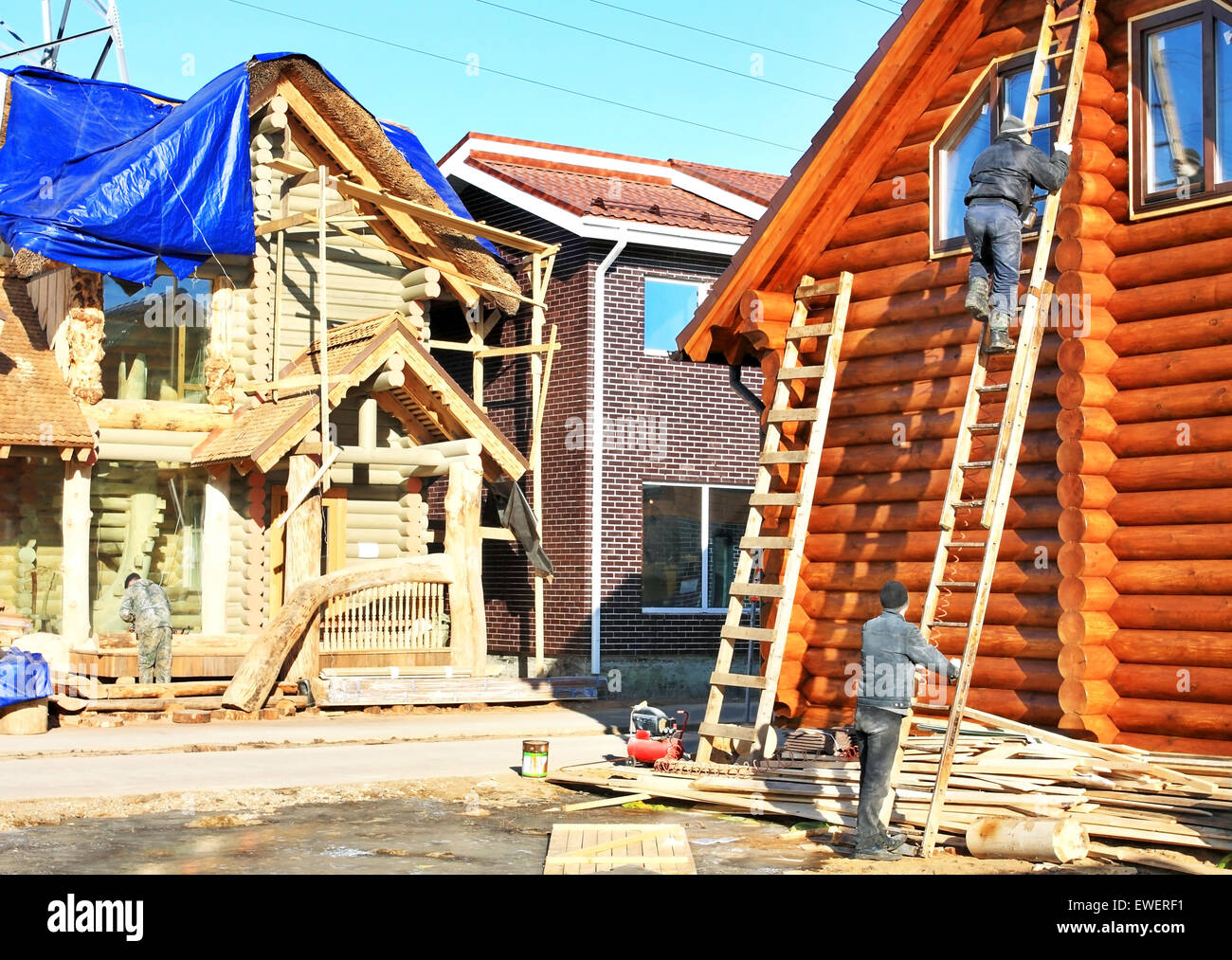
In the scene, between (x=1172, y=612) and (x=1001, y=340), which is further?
(x=1172, y=612)

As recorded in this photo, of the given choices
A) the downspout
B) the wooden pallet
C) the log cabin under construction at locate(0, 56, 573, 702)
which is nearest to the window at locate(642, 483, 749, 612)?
the log cabin under construction at locate(0, 56, 573, 702)

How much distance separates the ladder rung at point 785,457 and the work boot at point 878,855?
4178mm

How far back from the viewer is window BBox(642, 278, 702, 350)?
79.2 ft

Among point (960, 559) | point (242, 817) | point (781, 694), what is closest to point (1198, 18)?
point (960, 559)

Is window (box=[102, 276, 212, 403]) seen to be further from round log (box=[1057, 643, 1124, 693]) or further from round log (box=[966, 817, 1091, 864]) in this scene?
round log (box=[966, 817, 1091, 864])

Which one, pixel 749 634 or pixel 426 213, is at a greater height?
pixel 426 213

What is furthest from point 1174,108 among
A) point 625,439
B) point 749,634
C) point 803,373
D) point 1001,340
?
point 625,439

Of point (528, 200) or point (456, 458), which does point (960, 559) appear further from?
point (528, 200)

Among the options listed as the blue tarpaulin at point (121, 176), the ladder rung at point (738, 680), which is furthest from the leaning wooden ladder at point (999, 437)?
the blue tarpaulin at point (121, 176)

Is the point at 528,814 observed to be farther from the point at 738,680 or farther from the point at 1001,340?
the point at 1001,340

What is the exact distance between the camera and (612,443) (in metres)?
23.4

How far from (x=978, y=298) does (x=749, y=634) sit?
3756mm

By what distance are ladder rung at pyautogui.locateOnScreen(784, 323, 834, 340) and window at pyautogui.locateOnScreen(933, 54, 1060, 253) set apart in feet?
3.88

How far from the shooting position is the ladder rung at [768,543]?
41.8 feet
